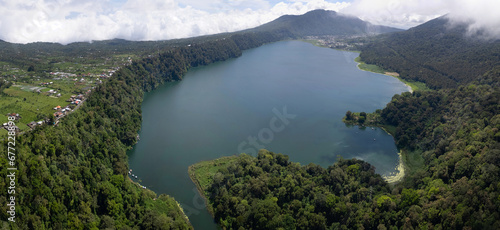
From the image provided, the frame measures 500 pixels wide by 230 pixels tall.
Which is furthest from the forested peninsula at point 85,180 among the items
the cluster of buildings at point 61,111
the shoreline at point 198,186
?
the shoreline at point 198,186

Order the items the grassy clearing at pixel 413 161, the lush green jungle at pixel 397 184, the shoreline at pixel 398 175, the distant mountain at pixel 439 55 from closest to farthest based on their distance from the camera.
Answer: the lush green jungle at pixel 397 184, the shoreline at pixel 398 175, the grassy clearing at pixel 413 161, the distant mountain at pixel 439 55

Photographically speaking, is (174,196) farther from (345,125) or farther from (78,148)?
(345,125)

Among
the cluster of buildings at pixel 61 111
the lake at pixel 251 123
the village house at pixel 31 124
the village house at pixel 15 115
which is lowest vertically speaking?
the lake at pixel 251 123

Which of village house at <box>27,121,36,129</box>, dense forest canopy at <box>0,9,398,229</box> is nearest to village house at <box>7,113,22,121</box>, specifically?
Result: village house at <box>27,121,36,129</box>

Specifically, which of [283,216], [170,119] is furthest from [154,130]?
[283,216]

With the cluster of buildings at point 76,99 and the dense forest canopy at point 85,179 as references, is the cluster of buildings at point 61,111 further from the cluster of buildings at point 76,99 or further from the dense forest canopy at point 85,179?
the cluster of buildings at point 76,99

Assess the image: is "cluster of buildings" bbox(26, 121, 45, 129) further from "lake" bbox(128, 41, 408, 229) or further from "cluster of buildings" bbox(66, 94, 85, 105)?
"lake" bbox(128, 41, 408, 229)

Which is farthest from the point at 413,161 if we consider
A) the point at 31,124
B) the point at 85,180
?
the point at 31,124
